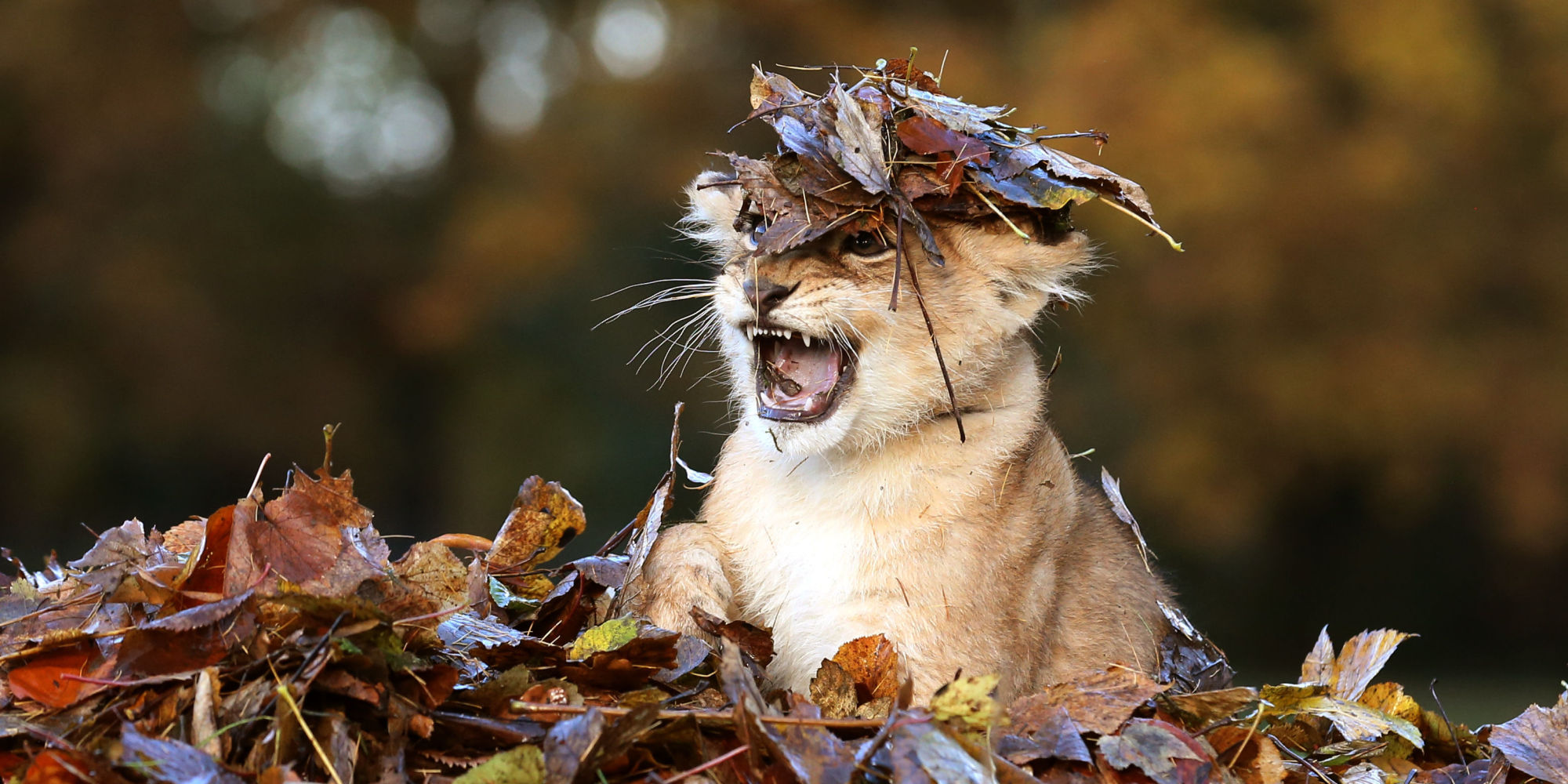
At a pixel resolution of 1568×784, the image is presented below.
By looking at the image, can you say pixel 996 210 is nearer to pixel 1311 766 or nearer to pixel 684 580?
pixel 684 580

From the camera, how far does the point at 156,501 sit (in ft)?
51.9

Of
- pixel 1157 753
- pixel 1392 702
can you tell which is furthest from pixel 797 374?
pixel 1392 702

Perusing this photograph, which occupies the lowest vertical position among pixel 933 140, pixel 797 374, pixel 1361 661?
pixel 1361 661

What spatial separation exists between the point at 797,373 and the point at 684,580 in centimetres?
78

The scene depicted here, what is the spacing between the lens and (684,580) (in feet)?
14.3

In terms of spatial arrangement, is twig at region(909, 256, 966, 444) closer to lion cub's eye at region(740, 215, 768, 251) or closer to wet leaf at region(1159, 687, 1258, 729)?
lion cub's eye at region(740, 215, 768, 251)

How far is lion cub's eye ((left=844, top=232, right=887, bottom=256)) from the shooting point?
14.4ft

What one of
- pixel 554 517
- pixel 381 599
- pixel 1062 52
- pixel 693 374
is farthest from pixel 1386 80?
pixel 381 599

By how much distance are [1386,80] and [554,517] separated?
1141cm

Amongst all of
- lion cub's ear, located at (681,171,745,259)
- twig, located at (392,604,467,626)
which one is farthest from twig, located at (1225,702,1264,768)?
lion cub's ear, located at (681,171,745,259)

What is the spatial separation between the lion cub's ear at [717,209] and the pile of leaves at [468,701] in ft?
5.17

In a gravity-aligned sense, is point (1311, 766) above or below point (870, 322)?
below

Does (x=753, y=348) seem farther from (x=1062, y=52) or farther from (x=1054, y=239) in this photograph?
(x=1062, y=52)

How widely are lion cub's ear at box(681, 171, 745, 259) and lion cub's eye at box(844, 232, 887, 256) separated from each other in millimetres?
493
